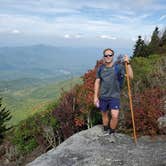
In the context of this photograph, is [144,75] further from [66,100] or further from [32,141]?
[32,141]

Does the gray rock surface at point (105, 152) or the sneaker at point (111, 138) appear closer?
the gray rock surface at point (105, 152)

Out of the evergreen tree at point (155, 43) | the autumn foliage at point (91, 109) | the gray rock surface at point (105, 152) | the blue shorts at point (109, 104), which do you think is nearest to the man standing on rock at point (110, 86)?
the blue shorts at point (109, 104)

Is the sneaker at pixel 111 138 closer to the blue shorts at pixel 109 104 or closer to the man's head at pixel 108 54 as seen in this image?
the blue shorts at pixel 109 104

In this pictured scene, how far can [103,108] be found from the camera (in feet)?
33.8

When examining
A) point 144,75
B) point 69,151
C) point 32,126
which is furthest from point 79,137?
point 32,126

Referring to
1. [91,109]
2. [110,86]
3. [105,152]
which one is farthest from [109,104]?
[91,109]

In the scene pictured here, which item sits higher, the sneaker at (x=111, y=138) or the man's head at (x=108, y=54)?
the man's head at (x=108, y=54)

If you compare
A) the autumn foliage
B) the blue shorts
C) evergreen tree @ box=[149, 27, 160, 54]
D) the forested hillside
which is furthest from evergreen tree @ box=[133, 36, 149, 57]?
the blue shorts

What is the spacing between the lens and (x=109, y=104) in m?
10.2

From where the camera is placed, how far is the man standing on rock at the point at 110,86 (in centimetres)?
989

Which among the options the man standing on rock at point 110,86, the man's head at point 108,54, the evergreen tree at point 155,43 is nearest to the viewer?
the man's head at point 108,54

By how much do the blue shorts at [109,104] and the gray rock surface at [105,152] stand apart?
0.86 meters

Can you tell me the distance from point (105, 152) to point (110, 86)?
1994 millimetres

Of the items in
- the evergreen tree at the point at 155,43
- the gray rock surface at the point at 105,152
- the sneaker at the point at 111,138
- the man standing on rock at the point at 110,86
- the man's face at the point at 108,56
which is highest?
the evergreen tree at the point at 155,43
